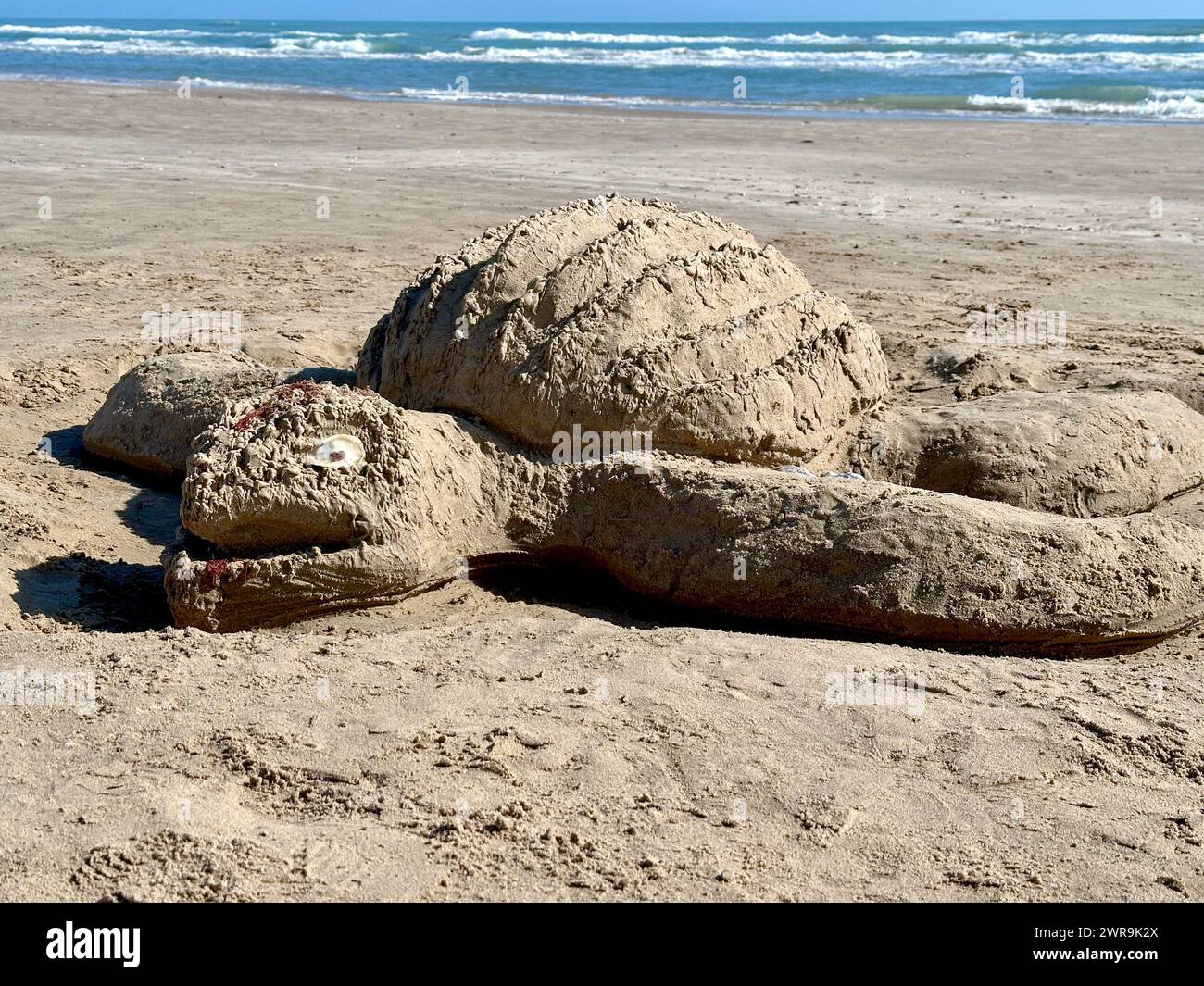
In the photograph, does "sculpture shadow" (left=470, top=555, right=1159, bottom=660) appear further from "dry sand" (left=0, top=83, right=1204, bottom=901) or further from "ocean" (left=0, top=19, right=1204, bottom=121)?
"ocean" (left=0, top=19, right=1204, bottom=121)

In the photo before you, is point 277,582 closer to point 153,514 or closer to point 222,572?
point 222,572

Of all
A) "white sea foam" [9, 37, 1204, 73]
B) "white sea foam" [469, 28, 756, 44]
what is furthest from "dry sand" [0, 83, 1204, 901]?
"white sea foam" [469, 28, 756, 44]

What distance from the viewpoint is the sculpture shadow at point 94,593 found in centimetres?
380

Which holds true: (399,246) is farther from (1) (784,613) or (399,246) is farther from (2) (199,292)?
(1) (784,613)

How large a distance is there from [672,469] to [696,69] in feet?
110

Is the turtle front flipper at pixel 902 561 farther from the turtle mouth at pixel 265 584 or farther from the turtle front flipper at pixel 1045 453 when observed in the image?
the turtle mouth at pixel 265 584

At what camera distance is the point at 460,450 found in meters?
3.99

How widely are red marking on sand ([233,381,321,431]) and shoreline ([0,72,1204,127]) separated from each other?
18.1 metres

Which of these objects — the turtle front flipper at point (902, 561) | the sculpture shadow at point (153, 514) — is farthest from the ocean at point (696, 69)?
the turtle front flipper at point (902, 561)

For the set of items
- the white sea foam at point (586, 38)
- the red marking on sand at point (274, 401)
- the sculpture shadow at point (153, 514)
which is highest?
the white sea foam at point (586, 38)

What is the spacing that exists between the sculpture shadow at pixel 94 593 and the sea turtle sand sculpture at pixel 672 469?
0.19m

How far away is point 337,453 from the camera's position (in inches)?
145
